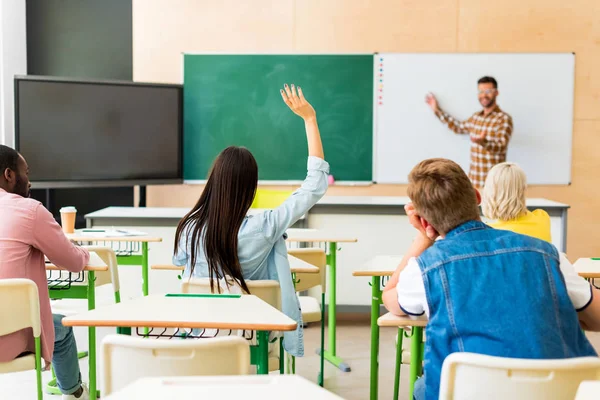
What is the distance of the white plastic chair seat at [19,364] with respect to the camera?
2.45 meters

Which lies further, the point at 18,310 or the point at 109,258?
the point at 109,258

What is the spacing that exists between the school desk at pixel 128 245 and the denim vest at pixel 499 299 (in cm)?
238

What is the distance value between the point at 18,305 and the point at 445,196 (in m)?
1.48

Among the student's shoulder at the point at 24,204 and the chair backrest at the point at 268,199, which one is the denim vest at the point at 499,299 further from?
the chair backrest at the point at 268,199

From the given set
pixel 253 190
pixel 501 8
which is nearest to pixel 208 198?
pixel 253 190

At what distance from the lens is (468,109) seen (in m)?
6.40

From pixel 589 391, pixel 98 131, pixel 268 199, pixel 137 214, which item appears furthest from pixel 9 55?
pixel 589 391

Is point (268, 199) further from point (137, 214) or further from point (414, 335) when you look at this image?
point (414, 335)

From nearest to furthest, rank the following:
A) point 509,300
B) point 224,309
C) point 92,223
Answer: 1. point 509,300
2. point 224,309
3. point 92,223

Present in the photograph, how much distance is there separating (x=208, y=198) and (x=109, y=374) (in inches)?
37.5

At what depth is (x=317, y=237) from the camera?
3.80 meters

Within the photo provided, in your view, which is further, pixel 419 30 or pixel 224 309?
pixel 419 30

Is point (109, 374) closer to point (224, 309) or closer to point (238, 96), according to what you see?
point (224, 309)

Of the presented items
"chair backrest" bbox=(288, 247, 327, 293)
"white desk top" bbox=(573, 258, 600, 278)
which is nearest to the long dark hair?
"chair backrest" bbox=(288, 247, 327, 293)
